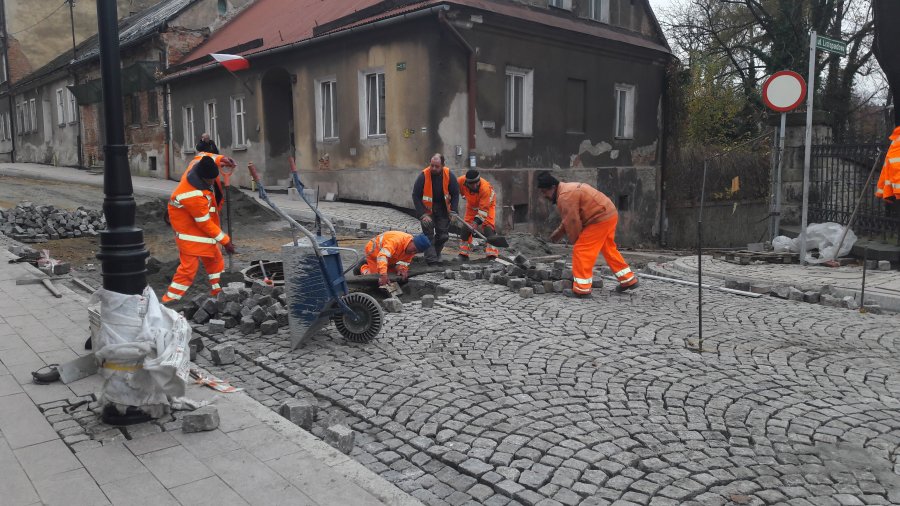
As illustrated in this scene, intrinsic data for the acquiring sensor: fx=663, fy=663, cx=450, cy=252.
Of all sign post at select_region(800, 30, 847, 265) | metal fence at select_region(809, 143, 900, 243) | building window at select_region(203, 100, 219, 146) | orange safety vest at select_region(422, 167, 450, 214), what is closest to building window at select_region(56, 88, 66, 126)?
building window at select_region(203, 100, 219, 146)

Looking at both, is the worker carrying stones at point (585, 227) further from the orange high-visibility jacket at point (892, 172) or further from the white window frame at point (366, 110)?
the white window frame at point (366, 110)

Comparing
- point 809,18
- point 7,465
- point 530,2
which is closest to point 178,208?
point 7,465

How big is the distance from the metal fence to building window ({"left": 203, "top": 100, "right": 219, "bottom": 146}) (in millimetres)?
17110

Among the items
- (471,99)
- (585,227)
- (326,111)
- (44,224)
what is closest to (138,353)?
(585,227)

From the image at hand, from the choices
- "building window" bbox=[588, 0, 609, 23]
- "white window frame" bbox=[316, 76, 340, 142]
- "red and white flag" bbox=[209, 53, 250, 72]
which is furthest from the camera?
"building window" bbox=[588, 0, 609, 23]

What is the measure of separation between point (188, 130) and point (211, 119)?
1.73 meters

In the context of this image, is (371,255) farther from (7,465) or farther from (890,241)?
(890,241)

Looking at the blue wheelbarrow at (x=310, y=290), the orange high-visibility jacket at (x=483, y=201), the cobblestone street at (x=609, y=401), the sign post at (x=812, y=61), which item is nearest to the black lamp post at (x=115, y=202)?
the cobblestone street at (x=609, y=401)

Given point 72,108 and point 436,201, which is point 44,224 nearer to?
point 436,201

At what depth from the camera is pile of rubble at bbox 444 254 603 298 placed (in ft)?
26.9

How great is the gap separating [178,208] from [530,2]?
39.8ft

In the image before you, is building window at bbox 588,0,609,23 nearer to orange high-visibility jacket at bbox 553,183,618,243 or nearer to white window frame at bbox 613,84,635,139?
white window frame at bbox 613,84,635,139

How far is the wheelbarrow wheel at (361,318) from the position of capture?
5.93 metres

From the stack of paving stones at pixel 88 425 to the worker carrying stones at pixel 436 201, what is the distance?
19.3 ft
